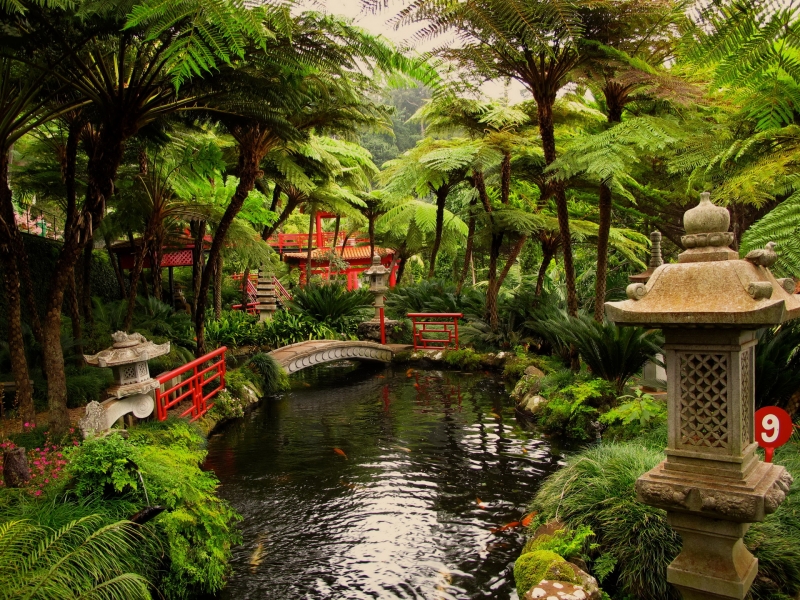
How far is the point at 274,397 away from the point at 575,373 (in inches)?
202

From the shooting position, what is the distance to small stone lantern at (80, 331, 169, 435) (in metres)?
5.73

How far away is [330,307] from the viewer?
49.0ft

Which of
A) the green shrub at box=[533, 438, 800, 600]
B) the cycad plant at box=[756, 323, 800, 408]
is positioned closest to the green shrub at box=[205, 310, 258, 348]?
the green shrub at box=[533, 438, 800, 600]

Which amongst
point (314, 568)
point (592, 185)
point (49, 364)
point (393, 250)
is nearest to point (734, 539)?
point (314, 568)

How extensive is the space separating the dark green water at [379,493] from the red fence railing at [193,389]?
57 cm

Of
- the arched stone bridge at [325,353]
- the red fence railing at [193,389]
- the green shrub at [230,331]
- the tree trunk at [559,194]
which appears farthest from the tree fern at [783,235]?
the green shrub at [230,331]

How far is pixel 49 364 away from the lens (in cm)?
537

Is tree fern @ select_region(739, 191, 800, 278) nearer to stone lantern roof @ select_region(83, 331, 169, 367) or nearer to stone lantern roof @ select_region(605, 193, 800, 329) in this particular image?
stone lantern roof @ select_region(605, 193, 800, 329)

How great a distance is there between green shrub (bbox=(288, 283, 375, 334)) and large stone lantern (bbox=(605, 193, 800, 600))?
11702 mm

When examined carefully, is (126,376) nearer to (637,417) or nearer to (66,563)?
(66,563)

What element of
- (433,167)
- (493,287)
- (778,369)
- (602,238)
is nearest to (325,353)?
(493,287)

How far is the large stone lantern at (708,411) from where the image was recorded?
2.93m

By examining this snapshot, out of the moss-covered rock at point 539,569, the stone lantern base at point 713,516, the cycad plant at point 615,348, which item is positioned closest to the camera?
the stone lantern base at point 713,516

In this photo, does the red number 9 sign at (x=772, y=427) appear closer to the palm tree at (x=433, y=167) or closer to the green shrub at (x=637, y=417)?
the green shrub at (x=637, y=417)
